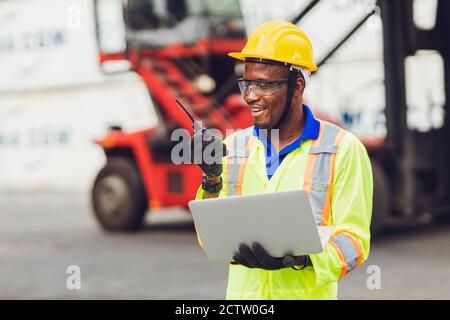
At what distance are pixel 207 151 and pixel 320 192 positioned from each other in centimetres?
35

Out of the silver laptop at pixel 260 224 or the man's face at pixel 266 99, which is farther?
the man's face at pixel 266 99

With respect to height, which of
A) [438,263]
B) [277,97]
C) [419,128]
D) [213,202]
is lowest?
[438,263]

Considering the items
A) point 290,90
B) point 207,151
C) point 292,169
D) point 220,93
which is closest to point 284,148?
point 292,169

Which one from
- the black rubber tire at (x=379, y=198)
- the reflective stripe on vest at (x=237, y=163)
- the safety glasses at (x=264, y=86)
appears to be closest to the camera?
the safety glasses at (x=264, y=86)

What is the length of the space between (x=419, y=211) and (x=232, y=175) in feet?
25.7

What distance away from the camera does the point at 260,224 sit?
2.49 metres

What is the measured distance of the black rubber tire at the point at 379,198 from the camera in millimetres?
9508

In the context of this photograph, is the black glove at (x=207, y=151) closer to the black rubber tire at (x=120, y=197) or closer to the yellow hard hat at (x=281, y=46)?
the yellow hard hat at (x=281, y=46)

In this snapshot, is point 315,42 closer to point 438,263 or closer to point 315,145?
point 438,263

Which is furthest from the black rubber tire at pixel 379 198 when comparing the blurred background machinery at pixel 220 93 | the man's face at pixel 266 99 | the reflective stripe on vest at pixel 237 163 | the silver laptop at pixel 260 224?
the silver laptop at pixel 260 224

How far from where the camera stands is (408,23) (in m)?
9.95

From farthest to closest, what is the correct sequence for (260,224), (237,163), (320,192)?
(237,163) < (320,192) < (260,224)

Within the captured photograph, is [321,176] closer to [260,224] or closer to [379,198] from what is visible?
[260,224]

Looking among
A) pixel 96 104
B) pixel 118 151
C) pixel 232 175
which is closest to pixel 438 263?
pixel 118 151
